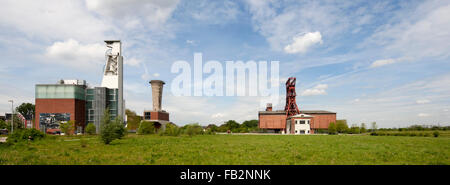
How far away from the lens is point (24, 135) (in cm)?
Result: 3750

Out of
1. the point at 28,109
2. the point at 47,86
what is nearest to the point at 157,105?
the point at 47,86

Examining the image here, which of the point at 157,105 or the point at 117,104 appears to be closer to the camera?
the point at 117,104

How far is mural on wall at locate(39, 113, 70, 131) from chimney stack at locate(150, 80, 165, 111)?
58.8 metres

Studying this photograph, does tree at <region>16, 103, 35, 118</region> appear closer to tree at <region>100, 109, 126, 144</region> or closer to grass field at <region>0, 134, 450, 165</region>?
tree at <region>100, 109, 126, 144</region>

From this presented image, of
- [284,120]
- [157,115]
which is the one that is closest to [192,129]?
[284,120]

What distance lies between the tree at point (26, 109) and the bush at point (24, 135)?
119316 millimetres

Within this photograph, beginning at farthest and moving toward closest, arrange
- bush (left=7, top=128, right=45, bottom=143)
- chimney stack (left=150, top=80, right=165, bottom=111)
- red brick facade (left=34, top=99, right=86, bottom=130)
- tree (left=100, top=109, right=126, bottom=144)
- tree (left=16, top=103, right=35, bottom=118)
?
chimney stack (left=150, top=80, right=165, bottom=111), tree (left=16, top=103, right=35, bottom=118), red brick facade (left=34, top=99, right=86, bottom=130), bush (left=7, top=128, right=45, bottom=143), tree (left=100, top=109, right=126, bottom=144)

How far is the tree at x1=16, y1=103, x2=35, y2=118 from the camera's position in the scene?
442 feet

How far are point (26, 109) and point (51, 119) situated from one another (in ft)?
235

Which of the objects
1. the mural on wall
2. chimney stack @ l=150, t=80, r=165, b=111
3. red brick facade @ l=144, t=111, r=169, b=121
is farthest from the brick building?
the mural on wall
